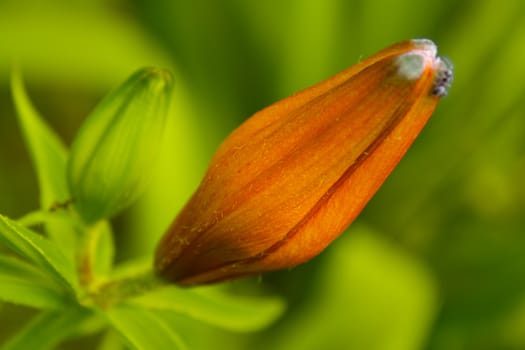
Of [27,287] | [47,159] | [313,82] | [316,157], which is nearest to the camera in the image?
[316,157]

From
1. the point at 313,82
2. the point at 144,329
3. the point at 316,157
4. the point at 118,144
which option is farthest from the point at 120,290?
the point at 313,82

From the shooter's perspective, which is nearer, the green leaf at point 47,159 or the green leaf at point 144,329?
the green leaf at point 144,329

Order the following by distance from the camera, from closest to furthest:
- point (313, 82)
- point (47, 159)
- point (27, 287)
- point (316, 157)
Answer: point (316, 157), point (27, 287), point (47, 159), point (313, 82)

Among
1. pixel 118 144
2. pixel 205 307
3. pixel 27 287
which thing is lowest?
pixel 205 307

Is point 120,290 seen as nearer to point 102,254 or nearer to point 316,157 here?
point 102,254

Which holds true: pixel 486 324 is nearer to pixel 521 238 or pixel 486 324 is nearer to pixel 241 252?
pixel 521 238

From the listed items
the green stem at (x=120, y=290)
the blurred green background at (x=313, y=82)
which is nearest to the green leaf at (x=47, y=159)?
the green stem at (x=120, y=290)

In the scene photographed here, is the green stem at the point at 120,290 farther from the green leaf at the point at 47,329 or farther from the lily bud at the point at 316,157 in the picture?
the lily bud at the point at 316,157

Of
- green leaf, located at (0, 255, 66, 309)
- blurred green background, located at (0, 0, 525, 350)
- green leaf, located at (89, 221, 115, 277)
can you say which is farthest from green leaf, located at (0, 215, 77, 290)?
blurred green background, located at (0, 0, 525, 350)
